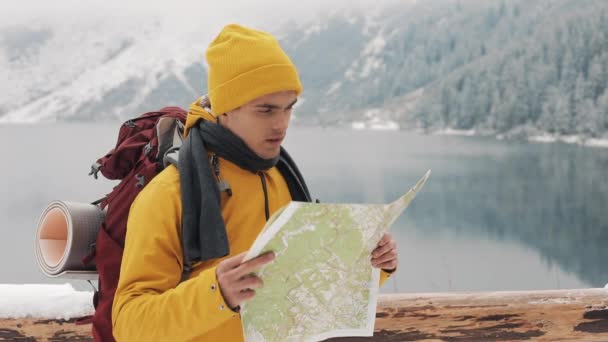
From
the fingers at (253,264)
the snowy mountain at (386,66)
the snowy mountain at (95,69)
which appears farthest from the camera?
the snowy mountain at (95,69)

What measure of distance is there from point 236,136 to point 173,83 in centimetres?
10435

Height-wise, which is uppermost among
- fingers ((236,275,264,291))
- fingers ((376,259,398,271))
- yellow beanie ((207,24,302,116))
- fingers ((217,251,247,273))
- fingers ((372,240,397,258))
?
yellow beanie ((207,24,302,116))

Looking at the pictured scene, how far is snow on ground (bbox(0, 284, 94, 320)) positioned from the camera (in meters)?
1.44

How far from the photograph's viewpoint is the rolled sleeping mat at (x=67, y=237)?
2.92 feet

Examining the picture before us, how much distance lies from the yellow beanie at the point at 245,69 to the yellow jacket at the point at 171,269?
6cm

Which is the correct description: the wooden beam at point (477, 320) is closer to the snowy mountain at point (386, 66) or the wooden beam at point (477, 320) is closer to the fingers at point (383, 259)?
the fingers at point (383, 259)

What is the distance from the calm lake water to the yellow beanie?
716 cm

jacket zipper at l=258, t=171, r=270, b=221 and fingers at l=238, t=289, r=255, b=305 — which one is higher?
jacket zipper at l=258, t=171, r=270, b=221

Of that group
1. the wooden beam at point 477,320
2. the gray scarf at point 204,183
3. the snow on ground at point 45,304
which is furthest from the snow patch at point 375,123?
the gray scarf at point 204,183

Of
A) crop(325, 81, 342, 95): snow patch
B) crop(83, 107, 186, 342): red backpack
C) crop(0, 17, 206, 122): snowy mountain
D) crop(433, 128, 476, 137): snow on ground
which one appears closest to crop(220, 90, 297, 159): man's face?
crop(83, 107, 186, 342): red backpack

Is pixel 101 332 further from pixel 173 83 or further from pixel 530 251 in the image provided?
pixel 173 83

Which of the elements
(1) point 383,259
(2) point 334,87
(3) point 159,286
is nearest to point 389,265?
(1) point 383,259

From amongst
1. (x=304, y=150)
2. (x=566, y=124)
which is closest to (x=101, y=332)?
(x=304, y=150)

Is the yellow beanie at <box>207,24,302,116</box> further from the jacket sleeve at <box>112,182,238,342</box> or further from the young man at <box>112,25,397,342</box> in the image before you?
the jacket sleeve at <box>112,182,238,342</box>
